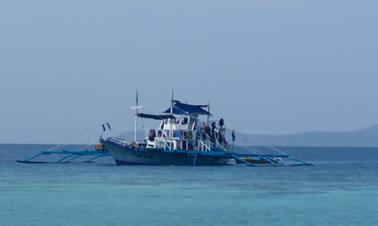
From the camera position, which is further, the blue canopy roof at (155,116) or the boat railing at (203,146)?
the boat railing at (203,146)

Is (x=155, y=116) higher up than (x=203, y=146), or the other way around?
(x=155, y=116)

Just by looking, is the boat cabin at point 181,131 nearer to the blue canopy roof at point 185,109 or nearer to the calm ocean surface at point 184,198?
the blue canopy roof at point 185,109

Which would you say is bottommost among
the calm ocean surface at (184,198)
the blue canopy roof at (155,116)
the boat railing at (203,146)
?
the calm ocean surface at (184,198)

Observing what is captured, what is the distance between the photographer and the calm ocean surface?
4653 centimetres

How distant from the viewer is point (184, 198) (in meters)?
57.2

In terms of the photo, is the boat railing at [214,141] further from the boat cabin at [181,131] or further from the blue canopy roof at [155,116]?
the blue canopy roof at [155,116]

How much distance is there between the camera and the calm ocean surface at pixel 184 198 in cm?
4653

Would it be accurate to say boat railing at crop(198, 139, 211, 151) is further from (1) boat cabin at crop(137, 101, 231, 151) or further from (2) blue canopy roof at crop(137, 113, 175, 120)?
(2) blue canopy roof at crop(137, 113, 175, 120)

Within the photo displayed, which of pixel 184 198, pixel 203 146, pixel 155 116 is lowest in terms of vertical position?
pixel 184 198

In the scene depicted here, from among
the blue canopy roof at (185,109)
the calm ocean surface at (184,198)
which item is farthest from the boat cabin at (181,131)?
the calm ocean surface at (184,198)

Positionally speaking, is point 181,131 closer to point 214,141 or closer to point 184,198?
point 214,141

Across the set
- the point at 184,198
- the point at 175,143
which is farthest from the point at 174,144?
the point at 184,198

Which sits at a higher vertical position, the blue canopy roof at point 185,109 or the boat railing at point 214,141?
the blue canopy roof at point 185,109

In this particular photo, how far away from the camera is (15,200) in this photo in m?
55.1
